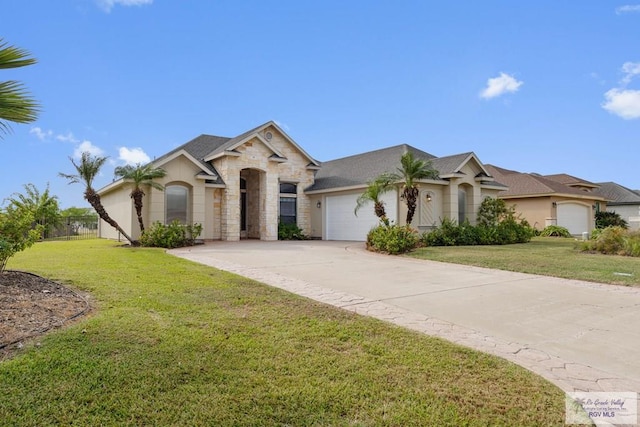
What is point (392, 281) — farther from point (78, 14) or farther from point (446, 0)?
point (78, 14)

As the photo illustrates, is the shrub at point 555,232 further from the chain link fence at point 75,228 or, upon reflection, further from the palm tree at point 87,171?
the chain link fence at point 75,228

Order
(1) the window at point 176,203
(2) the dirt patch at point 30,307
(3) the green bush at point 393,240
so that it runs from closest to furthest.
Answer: (2) the dirt patch at point 30,307
(3) the green bush at point 393,240
(1) the window at point 176,203

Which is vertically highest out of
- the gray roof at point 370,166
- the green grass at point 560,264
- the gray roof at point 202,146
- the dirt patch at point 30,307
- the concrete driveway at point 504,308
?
the gray roof at point 202,146

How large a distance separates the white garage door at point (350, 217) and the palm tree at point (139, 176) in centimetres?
948

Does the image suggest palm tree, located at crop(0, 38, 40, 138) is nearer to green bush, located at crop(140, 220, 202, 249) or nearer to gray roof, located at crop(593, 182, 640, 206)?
green bush, located at crop(140, 220, 202, 249)

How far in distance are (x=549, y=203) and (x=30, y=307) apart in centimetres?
2851

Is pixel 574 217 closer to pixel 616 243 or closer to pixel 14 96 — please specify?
pixel 616 243

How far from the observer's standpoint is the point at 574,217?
27.2 metres

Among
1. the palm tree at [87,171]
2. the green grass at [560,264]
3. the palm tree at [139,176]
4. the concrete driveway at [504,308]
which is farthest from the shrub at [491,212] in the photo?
the palm tree at [87,171]

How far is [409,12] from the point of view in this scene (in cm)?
1360

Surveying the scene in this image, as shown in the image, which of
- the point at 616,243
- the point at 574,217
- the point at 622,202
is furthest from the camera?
the point at 622,202

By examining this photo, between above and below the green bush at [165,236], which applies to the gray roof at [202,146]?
above

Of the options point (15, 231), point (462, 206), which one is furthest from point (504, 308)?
point (462, 206)

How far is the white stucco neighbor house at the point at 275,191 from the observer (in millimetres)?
18234
